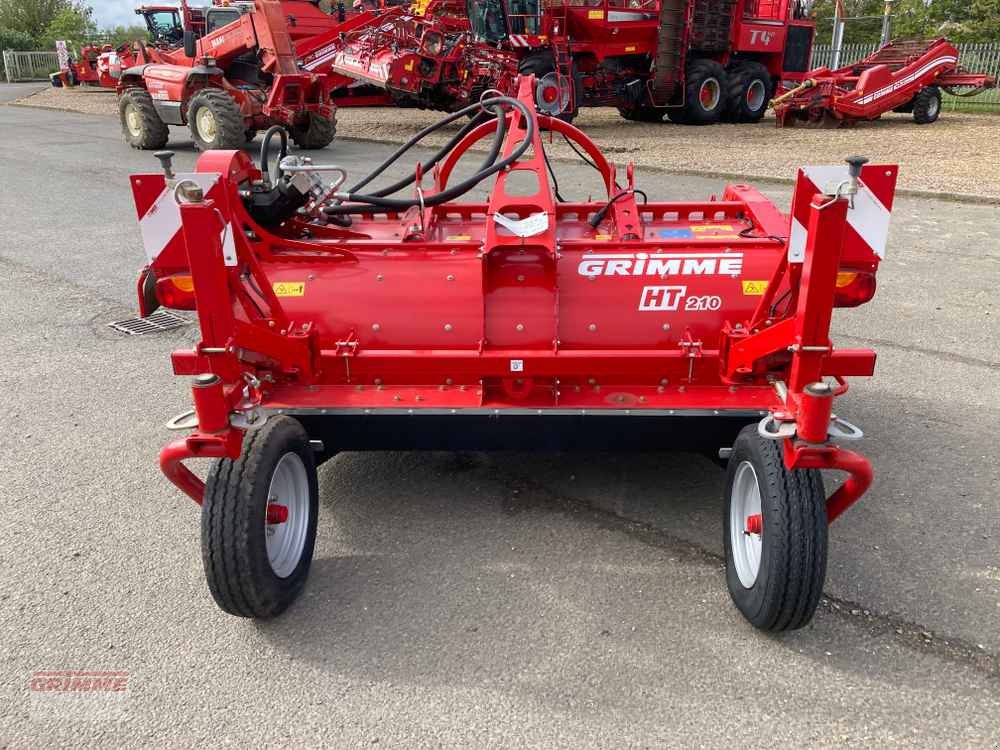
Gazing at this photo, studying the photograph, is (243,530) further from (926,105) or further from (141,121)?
(926,105)

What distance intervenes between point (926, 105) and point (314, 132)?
11.7m

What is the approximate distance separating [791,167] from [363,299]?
926cm

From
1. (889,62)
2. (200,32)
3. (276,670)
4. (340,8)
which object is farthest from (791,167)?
(200,32)

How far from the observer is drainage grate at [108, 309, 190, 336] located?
→ 5.25 metres

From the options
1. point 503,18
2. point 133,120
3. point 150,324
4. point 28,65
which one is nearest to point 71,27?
point 28,65

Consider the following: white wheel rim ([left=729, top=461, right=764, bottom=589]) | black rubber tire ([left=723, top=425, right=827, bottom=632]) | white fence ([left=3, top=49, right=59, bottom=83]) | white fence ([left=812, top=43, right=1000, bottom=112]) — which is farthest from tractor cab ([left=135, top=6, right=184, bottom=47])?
black rubber tire ([left=723, top=425, right=827, bottom=632])

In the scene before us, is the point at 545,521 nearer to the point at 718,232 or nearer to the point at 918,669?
the point at 918,669

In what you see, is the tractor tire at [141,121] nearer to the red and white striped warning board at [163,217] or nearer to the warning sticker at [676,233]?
the warning sticker at [676,233]

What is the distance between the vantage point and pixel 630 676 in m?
2.38

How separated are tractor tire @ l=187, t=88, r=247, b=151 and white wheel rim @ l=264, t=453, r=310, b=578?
31.7 feet

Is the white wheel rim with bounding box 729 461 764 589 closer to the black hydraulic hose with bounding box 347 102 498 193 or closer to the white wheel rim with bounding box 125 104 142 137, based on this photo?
the black hydraulic hose with bounding box 347 102 498 193

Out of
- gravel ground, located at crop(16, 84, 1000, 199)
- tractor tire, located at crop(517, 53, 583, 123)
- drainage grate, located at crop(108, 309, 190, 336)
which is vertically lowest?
drainage grate, located at crop(108, 309, 190, 336)

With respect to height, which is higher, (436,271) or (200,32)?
(200,32)

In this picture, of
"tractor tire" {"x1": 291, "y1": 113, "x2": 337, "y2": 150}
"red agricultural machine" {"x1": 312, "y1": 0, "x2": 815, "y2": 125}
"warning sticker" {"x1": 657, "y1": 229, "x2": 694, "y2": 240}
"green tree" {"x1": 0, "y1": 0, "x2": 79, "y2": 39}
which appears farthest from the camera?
"green tree" {"x1": 0, "y1": 0, "x2": 79, "y2": 39}
